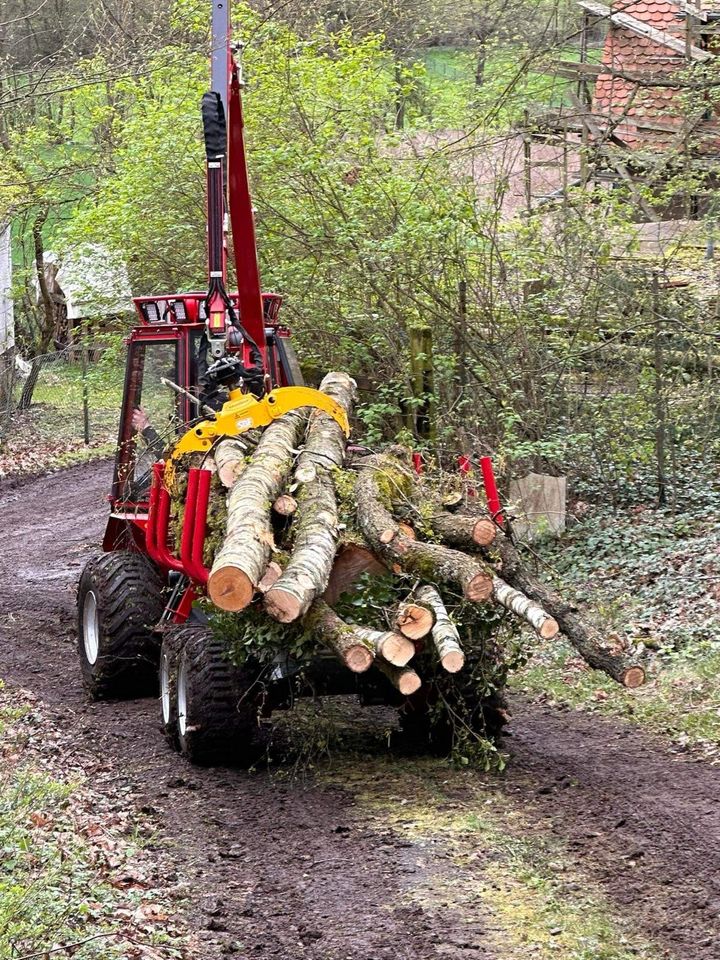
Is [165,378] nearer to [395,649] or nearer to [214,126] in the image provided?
[214,126]

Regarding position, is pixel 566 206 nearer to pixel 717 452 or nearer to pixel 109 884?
pixel 717 452

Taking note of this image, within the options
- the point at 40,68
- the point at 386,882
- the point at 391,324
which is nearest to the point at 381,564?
the point at 386,882

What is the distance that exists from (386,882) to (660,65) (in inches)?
521

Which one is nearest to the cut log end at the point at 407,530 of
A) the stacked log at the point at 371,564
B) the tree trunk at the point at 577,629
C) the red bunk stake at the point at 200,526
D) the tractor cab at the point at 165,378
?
the stacked log at the point at 371,564

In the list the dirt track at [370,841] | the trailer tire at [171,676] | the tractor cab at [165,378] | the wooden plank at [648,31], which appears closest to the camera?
the dirt track at [370,841]

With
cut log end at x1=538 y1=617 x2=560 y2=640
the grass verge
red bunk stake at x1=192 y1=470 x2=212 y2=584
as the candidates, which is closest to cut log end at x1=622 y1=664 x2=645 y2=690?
cut log end at x1=538 y1=617 x2=560 y2=640

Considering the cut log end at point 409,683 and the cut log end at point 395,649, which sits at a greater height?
the cut log end at point 395,649

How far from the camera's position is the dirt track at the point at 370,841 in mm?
5242

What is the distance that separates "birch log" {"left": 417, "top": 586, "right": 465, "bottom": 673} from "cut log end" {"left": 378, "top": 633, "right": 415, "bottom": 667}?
0.51 feet

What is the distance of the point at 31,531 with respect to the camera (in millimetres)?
18484

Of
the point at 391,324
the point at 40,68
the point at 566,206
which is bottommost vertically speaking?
the point at 391,324

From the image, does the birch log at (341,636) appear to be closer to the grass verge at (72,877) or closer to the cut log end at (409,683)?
the cut log end at (409,683)

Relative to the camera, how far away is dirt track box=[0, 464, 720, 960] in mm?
5242

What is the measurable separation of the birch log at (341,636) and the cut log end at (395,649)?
0.21 feet
